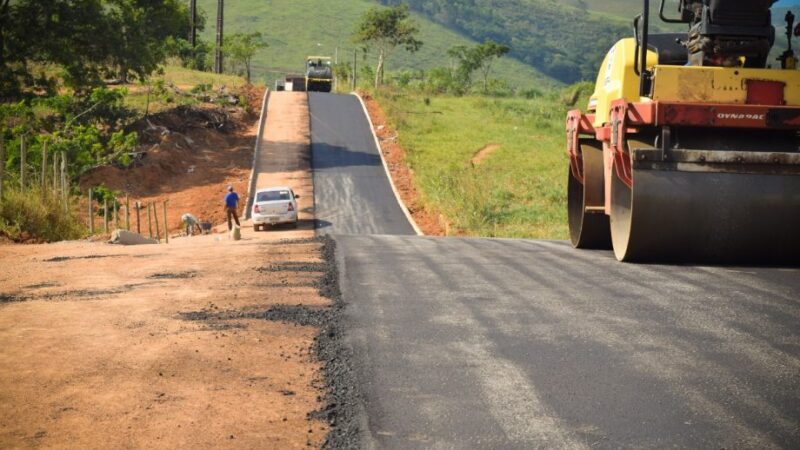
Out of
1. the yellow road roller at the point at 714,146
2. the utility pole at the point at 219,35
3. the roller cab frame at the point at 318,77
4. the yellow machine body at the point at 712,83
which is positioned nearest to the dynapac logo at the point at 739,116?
the yellow road roller at the point at 714,146

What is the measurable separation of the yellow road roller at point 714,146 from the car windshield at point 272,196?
68.7 ft

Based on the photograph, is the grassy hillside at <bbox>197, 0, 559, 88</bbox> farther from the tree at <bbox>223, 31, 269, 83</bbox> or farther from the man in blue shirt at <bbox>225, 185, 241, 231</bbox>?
the man in blue shirt at <bbox>225, 185, 241, 231</bbox>

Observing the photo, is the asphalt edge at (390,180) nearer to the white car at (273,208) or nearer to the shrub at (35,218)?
the white car at (273,208)

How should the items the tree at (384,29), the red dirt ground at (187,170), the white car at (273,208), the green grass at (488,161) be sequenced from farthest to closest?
the tree at (384,29) < the red dirt ground at (187,170) < the green grass at (488,161) < the white car at (273,208)

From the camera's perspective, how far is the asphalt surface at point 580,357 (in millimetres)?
5926

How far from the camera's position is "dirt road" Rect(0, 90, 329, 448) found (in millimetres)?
6078

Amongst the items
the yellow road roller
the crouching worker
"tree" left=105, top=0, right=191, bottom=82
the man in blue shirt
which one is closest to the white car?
the man in blue shirt

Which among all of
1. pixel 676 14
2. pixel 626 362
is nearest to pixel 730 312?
pixel 626 362

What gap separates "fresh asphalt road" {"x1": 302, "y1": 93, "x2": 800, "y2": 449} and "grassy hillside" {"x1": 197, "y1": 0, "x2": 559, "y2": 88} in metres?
135

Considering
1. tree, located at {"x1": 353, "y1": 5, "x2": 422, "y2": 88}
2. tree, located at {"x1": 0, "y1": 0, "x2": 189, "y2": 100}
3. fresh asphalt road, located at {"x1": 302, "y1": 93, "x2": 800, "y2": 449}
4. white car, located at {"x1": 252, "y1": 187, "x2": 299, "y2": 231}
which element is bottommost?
white car, located at {"x1": 252, "y1": 187, "x2": 299, "y2": 231}

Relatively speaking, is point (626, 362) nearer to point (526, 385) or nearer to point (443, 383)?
point (526, 385)

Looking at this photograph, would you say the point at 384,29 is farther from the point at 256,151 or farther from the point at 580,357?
the point at 580,357

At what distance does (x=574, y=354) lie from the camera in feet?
24.8

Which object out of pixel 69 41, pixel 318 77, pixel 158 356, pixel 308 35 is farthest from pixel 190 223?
pixel 308 35
